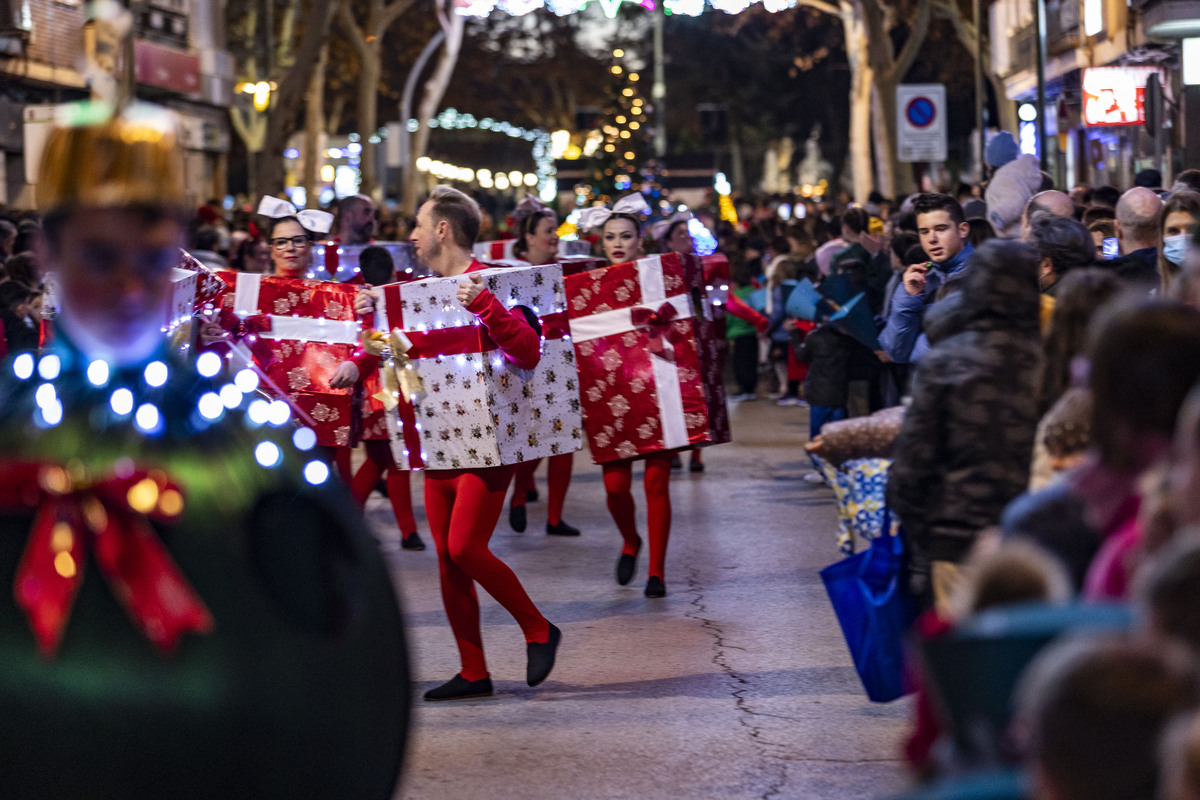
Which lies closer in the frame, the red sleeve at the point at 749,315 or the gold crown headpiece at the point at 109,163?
the gold crown headpiece at the point at 109,163

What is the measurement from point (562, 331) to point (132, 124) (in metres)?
3.99

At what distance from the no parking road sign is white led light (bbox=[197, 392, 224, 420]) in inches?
825

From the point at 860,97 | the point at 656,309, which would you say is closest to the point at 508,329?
the point at 656,309

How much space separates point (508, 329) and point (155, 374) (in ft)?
9.31

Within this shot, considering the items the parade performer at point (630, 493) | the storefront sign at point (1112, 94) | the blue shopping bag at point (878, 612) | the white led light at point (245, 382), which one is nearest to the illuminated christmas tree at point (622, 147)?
the storefront sign at point (1112, 94)

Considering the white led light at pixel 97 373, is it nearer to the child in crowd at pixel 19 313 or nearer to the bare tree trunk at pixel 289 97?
the child in crowd at pixel 19 313

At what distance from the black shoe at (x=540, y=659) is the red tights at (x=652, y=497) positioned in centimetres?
174

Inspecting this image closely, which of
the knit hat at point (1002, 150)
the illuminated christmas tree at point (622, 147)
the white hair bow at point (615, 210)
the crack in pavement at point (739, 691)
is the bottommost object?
the crack in pavement at point (739, 691)

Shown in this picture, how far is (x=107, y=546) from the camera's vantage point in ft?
10.0

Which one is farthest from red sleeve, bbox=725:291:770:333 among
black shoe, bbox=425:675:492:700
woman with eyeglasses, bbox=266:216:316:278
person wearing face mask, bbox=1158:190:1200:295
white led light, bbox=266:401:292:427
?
white led light, bbox=266:401:292:427

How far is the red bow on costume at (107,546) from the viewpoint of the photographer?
307 cm

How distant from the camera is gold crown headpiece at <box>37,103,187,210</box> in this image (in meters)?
3.02

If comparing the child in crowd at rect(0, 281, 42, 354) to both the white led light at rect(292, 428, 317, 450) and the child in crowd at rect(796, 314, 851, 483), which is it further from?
the white led light at rect(292, 428, 317, 450)

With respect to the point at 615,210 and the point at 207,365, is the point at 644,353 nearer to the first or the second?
the point at 615,210
